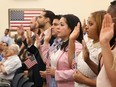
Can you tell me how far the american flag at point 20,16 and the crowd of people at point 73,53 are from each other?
6219 mm

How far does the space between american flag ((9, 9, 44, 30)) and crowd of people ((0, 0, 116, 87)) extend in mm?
6219

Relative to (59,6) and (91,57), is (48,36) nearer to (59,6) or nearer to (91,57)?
(91,57)

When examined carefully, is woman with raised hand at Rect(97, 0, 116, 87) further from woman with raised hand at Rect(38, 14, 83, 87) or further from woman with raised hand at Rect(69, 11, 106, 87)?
woman with raised hand at Rect(38, 14, 83, 87)

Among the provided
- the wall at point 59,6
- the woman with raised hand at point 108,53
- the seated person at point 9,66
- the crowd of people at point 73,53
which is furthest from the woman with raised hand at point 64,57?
the wall at point 59,6

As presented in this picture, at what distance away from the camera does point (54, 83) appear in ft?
10.6

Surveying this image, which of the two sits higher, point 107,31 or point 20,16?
point 107,31

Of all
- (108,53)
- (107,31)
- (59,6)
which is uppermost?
(107,31)

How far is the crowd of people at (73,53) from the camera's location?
5.87ft

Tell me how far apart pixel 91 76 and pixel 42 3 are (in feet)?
31.6

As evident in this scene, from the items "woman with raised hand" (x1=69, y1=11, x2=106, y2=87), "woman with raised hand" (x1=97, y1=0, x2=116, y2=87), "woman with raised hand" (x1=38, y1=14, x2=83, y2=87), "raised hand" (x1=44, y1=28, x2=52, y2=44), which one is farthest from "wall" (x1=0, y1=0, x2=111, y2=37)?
"woman with raised hand" (x1=97, y1=0, x2=116, y2=87)

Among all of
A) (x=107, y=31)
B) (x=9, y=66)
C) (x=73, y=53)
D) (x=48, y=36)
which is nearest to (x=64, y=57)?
(x=73, y=53)

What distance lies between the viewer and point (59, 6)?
1180 cm

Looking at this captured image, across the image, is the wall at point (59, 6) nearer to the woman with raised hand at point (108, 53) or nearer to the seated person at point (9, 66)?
the seated person at point (9, 66)

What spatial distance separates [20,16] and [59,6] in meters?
1.45
